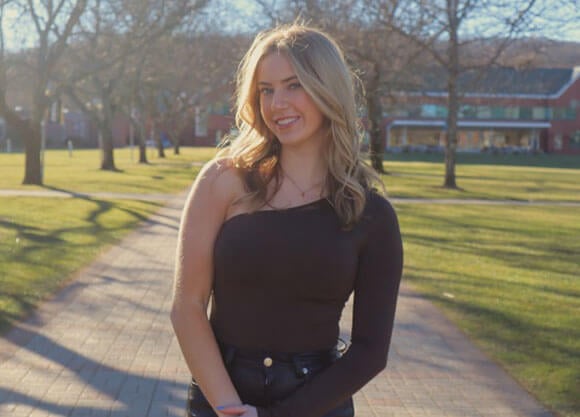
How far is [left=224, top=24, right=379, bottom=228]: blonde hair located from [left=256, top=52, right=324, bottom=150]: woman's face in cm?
2

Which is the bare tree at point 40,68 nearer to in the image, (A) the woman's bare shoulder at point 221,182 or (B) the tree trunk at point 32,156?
(B) the tree trunk at point 32,156

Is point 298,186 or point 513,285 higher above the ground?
point 298,186

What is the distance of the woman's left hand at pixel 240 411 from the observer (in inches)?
87.4

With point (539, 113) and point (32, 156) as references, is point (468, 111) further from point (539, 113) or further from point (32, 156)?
point (539, 113)

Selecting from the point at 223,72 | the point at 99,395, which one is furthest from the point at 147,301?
the point at 223,72

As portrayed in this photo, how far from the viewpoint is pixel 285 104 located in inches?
92.2

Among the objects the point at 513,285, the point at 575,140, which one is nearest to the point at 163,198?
the point at 513,285

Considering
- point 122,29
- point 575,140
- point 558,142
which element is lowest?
point 558,142

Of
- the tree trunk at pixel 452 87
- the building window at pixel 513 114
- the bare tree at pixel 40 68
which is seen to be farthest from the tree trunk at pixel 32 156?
the building window at pixel 513 114

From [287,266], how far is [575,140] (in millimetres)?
93172

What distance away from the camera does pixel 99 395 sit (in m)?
5.71

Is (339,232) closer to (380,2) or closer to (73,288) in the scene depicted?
(73,288)

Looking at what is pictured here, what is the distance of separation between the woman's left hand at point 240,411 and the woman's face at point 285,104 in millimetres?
699

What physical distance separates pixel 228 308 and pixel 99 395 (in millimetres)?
3698
